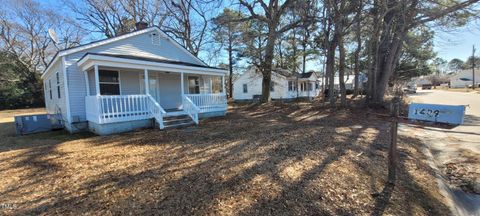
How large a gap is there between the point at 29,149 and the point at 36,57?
30.9 meters

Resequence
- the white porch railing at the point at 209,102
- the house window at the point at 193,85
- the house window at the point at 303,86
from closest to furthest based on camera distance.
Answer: the white porch railing at the point at 209,102
the house window at the point at 193,85
the house window at the point at 303,86

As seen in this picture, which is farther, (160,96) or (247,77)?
(247,77)

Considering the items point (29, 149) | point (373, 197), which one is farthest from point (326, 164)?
point (29, 149)

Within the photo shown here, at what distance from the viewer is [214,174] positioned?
4.33 meters

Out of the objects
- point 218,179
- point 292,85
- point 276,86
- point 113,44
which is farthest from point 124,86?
point 292,85

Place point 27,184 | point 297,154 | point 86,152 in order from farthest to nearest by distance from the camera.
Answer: point 86,152 < point 297,154 < point 27,184

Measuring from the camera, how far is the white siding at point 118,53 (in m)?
9.66

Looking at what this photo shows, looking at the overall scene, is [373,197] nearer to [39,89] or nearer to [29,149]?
[29,149]

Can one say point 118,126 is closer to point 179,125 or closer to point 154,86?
point 179,125

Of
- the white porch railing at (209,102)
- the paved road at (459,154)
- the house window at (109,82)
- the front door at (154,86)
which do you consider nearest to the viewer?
the paved road at (459,154)

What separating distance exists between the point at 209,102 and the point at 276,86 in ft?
54.7

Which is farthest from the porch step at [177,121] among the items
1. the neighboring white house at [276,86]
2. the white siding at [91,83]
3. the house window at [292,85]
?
the house window at [292,85]

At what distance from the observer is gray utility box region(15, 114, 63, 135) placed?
381 inches

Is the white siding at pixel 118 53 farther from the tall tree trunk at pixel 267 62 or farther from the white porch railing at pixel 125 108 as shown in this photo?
the tall tree trunk at pixel 267 62
